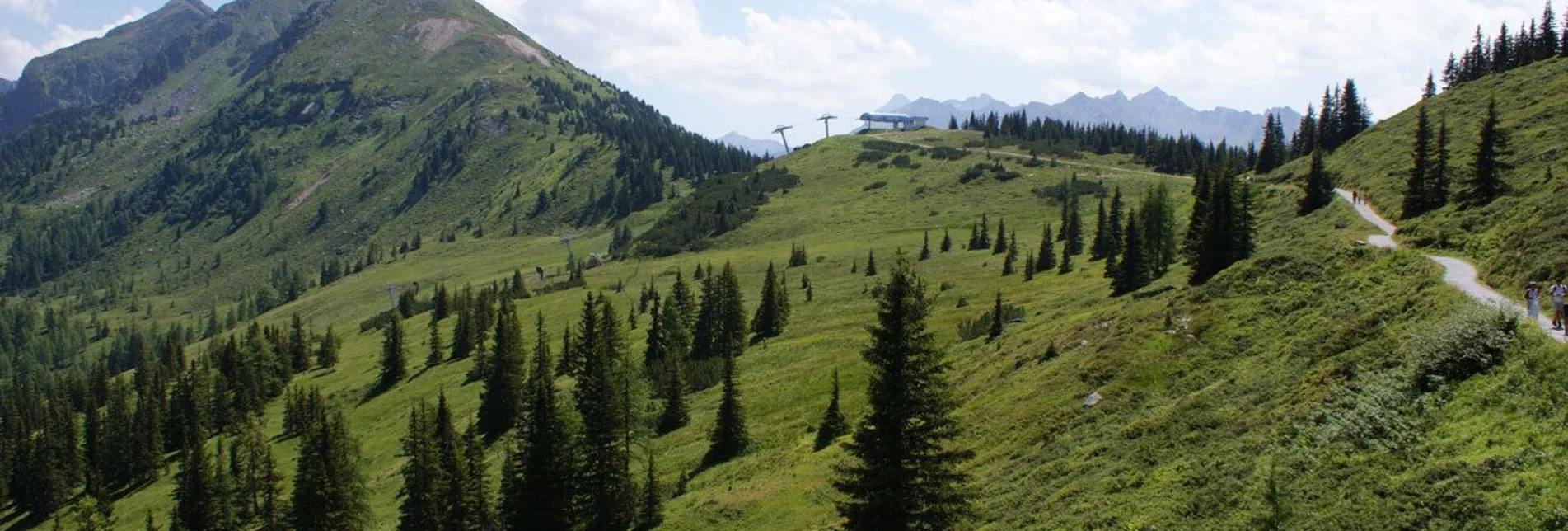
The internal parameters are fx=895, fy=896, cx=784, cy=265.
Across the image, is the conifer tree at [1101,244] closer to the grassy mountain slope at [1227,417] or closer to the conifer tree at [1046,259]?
the conifer tree at [1046,259]

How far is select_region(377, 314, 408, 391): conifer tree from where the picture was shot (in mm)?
143625

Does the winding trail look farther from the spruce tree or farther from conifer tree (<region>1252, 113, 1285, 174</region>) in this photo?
conifer tree (<region>1252, 113, 1285, 174</region>)

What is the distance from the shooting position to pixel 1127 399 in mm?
45969

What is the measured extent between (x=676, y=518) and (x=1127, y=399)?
29927mm

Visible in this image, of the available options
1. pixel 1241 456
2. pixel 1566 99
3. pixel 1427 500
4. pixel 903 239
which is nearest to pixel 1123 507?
pixel 1241 456

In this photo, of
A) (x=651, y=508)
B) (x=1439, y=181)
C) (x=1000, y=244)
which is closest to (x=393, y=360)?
(x=651, y=508)

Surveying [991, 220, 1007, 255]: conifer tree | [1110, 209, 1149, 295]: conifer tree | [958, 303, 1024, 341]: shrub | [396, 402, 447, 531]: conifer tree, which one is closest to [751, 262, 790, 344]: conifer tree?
[958, 303, 1024, 341]: shrub

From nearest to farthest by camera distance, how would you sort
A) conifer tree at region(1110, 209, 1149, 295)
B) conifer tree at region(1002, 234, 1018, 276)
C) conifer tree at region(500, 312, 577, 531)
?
1. conifer tree at region(500, 312, 577, 531)
2. conifer tree at region(1110, 209, 1149, 295)
3. conifer tree at region(1002, 234, 1018, 276)

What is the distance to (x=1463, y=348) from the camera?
29703mm

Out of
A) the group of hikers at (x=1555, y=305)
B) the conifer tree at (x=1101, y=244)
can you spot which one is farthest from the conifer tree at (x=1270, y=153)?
the group of hikers at (x=1555, y=305)

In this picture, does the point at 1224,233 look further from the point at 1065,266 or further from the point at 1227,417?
the point at 1065,266

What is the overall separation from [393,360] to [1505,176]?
466 feet

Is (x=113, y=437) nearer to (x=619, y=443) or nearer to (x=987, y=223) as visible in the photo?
(x=619, y=443)

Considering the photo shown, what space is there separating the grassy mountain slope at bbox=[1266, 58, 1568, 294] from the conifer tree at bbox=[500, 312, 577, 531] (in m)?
53.5
